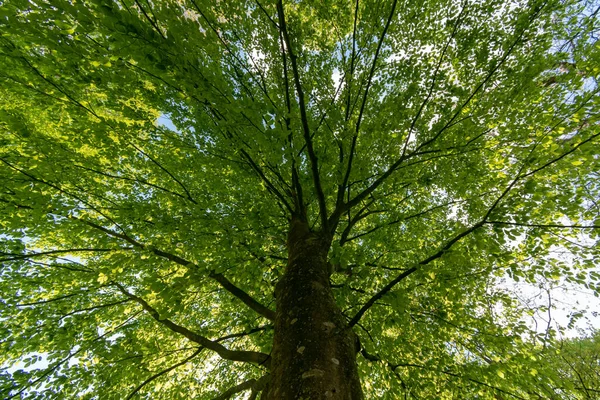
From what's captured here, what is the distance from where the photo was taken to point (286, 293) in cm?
286

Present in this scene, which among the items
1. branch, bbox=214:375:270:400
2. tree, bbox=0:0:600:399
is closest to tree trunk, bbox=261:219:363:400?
tree, bbox=0:0:600:399

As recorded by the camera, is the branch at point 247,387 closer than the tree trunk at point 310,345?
No

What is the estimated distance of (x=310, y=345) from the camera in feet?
6.95

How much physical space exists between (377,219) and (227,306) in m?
4.42

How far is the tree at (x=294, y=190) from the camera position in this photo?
2.65 metres

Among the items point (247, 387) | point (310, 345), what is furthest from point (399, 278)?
point (247, 387)

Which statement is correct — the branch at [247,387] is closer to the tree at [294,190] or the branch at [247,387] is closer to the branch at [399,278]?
the tree at [294,190]

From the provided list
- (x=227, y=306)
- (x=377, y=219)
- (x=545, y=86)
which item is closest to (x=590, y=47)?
(x=545, y=86)

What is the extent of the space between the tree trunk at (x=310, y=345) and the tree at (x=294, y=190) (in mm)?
18

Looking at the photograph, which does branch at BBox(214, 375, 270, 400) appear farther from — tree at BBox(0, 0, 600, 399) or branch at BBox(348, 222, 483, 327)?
branch at BBox(348, 222, 483, 327)

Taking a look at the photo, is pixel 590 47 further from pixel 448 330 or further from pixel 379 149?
pixel 448 330

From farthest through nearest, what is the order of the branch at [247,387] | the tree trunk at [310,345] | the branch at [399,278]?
the branch at [247,387]
the branch at [399,278]
the tree trunk at [310,345]

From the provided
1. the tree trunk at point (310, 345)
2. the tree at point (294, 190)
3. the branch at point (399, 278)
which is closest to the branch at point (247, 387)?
the tree at point (294, 190)

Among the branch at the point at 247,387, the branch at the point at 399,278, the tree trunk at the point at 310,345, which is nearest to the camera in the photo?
the tree trunk at the point at 310,345
